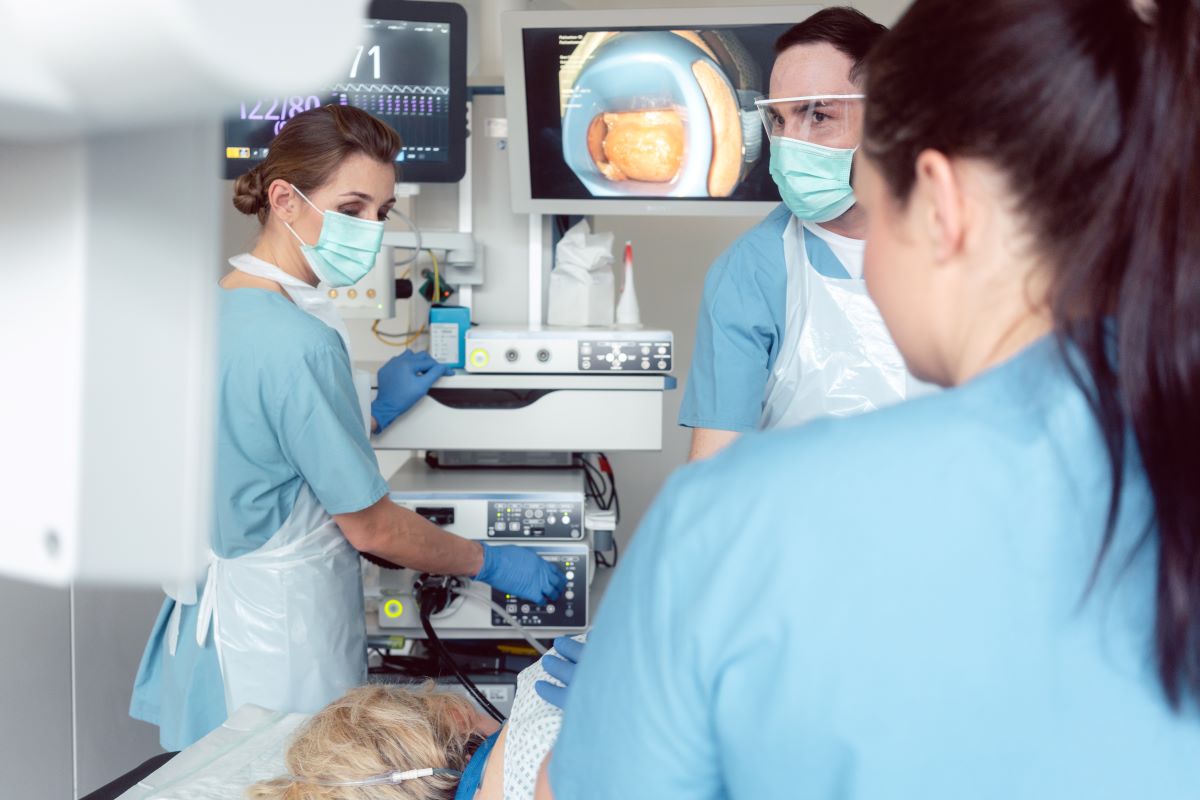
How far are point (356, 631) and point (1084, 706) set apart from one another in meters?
1.41

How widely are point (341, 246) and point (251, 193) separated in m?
0.18

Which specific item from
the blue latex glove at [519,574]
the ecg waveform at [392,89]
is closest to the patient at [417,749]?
the blue latex glove at [519,574]

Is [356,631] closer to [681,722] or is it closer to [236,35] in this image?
[681,722]

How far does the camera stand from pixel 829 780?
569 millimetres

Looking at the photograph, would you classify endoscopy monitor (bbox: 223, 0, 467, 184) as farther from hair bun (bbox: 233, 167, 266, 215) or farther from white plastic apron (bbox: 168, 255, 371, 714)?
white plastic apron (bbox: 168, 255, 371, 714)

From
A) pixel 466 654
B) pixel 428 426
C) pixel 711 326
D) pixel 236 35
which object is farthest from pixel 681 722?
pixel 466 654

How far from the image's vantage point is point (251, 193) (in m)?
1.69

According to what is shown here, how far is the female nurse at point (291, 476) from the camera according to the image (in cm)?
152

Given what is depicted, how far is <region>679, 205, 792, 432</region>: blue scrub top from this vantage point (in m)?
1.51

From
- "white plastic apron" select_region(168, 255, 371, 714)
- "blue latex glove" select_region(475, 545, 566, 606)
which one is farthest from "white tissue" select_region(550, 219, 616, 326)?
"white plastic apron" select_region(168, 255, 371, 714)

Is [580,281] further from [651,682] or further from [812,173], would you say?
[651,682]

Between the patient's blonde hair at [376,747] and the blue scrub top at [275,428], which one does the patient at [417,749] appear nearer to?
the patient's blonde hair at [376,747]

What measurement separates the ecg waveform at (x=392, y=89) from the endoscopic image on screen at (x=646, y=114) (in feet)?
0.66

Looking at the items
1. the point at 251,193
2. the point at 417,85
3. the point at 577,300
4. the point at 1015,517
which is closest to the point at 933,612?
the point at 1015,517
